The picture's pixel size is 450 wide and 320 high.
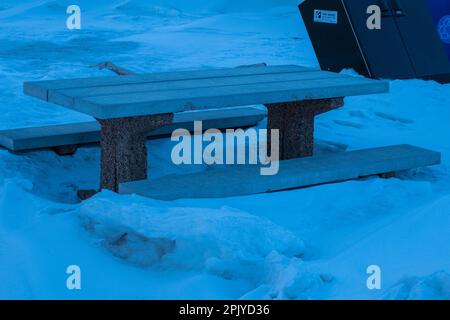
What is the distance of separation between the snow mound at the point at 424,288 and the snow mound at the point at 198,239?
44cm

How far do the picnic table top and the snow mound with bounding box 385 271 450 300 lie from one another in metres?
1.69

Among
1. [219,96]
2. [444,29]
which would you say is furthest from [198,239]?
[444,29]

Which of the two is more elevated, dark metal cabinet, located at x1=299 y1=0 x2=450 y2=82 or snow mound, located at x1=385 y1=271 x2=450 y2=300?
dark metal cabinet, located at x1=299 y1=0 x2=450 y2=82

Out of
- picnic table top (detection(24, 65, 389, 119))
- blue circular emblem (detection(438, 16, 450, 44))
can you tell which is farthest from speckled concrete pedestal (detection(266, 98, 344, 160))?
blue circular emblem (detection(438, 16, 450, 44))

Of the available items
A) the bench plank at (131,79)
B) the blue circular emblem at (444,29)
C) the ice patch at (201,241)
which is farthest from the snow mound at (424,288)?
the blue circular emblem at (444,29)

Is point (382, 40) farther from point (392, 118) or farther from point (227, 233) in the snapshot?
point (227, 233)

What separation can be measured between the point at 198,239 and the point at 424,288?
0.96m

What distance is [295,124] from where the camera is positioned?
5324 mm

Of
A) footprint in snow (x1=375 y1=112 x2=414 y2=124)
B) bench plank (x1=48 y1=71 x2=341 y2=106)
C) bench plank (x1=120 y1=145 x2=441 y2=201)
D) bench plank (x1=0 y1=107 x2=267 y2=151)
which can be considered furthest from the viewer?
footprint in snow (x1=375 y1=112 x2=414 y2=124)

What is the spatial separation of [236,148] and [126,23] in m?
9.88

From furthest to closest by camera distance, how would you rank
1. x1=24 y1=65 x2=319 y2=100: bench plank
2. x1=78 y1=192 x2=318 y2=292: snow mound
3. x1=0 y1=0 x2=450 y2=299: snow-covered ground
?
x1=24 y1=65 x2=319 y2=100: bench plank < x1=78 y1=192 x2=318 y2=292: snow mound < x1=0 y1=0 x2=450 y2=299: snow-covered ground

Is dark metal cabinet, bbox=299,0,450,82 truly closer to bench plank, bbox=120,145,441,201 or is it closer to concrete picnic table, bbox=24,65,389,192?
concrete picnic table, bbox=24,65,389,192

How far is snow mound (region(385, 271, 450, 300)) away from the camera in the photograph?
2.96 meters

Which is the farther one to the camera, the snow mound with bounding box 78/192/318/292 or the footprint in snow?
the footprint in snow
